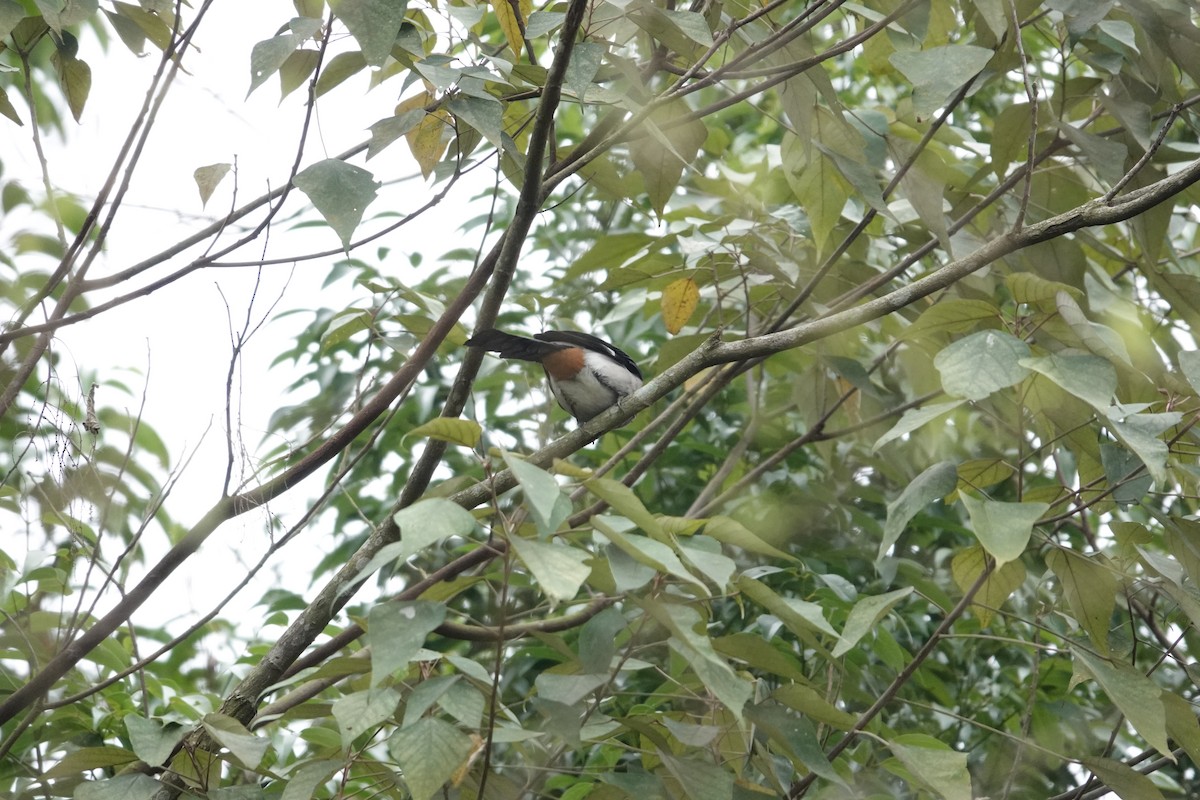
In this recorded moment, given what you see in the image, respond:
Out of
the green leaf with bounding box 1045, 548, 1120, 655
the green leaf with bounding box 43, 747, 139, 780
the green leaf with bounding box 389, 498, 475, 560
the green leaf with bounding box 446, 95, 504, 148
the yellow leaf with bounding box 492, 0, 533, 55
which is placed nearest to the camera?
the green leaf with bounding box 389, 498, 475, 560

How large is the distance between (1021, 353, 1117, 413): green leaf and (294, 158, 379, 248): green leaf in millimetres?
1120

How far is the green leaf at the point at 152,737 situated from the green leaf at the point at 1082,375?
1.55m

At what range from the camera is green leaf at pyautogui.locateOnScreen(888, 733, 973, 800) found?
197 cm

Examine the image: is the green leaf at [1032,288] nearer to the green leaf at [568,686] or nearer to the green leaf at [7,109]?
the green leaf at [568,686]

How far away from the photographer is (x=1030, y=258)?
283 cm

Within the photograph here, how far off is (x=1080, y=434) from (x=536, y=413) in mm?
1738

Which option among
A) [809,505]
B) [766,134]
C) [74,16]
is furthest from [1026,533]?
[766,134]

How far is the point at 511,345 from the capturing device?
3098 mm

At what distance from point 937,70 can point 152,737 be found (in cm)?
184

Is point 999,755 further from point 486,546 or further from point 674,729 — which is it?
point 486,546

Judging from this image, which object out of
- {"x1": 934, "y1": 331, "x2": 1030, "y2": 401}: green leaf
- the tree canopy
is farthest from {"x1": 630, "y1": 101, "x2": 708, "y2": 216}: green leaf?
{"x1": 934, "y1": 331, "x2": 1030, "y2": 401}: green leaf

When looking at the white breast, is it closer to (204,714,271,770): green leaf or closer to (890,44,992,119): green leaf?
(890,44,992,119): green leaf

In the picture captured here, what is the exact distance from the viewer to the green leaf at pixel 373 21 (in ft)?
5.66

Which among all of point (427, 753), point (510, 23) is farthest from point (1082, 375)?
point (510, 23)
